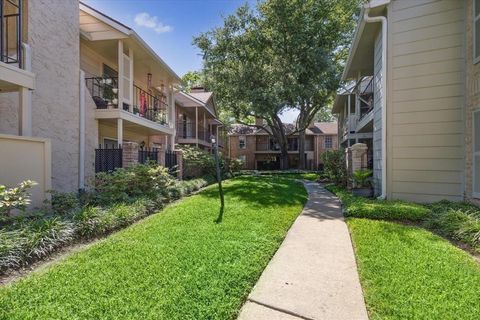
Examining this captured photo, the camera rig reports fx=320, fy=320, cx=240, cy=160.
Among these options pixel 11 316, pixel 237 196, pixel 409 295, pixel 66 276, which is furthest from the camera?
pixel 237 196

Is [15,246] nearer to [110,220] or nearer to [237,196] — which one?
[110,220]

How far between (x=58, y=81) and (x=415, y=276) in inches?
385

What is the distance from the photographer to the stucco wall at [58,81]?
330 inches

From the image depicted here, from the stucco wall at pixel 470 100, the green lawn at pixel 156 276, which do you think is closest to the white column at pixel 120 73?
the green lawn at pixel 156 276

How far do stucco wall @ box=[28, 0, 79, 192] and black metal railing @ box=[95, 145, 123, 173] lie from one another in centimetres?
95

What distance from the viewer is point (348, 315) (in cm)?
314

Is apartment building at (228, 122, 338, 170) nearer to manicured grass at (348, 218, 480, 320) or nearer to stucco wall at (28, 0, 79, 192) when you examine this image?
stucco wall at (28, 0, 79, 192)

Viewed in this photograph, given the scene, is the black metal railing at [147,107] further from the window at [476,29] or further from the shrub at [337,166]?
the window at [476,29]

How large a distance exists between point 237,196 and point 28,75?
632 cm

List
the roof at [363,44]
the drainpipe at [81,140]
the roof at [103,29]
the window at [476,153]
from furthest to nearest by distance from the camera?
the roof at [103,29] → the drainpipe at [81,140] → the roof at [363,44] → the window at [476,153]

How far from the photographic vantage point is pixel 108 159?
10.5 m

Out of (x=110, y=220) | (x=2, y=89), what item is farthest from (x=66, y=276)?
(x=2, y=89)

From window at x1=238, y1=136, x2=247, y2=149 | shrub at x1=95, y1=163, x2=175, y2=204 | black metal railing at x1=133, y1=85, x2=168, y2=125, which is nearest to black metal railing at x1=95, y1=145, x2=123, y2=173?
shrub at x1=95, y1=163, x2=175, y2=204

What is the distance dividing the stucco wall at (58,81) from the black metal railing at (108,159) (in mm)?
949
